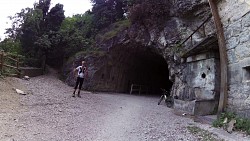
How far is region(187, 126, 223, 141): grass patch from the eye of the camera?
5555 mm

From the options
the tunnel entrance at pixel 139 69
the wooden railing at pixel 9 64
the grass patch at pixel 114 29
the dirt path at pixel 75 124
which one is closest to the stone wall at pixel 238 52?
the dirt path at pixel 75 124

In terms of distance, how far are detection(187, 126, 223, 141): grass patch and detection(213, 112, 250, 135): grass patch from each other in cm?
65

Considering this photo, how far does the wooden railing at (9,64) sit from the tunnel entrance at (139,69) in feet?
19.1

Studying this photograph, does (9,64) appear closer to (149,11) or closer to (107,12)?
(107,12)

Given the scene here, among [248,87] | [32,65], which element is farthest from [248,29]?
[32,65]

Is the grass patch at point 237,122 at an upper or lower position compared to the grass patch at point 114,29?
lower

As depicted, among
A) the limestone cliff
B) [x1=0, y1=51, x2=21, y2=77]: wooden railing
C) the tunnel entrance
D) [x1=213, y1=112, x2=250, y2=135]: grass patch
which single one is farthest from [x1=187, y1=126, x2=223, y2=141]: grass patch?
[x1=0, y1=51, x2=21, y2=77]: wooden railing

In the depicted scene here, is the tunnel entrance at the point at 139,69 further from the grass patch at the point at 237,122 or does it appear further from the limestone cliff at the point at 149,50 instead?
the grass patch at the point at 237,122

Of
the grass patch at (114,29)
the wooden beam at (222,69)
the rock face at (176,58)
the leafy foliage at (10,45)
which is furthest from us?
the leafy foliage at (10,45)

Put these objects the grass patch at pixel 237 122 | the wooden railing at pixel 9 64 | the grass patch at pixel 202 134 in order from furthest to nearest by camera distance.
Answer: the wooden railing at pixel 9 64 < the grass patch at pixel 237 122 < the grass patch at pixel 202 134

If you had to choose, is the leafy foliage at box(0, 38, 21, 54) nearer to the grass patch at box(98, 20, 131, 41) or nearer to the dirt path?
the grass patch at box(98, 20, 131, 41)

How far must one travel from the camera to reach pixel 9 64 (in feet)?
46.2

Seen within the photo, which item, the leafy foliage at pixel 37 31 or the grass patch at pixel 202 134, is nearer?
the grass patch at pixel 202 134

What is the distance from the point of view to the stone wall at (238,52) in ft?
22.1
